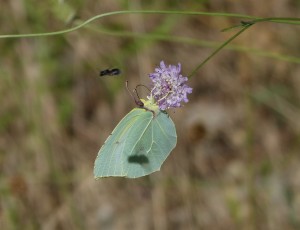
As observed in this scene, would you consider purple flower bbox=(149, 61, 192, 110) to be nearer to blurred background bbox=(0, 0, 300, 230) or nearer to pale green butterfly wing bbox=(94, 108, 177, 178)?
pale green butterfly wing bbox=(94, 108, 177, 178)

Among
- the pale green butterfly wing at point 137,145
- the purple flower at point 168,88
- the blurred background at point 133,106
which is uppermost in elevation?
the purple flower at point 168,88

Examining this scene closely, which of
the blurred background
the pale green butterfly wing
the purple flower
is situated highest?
the purple flower

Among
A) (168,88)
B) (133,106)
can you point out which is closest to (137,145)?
(168,88)

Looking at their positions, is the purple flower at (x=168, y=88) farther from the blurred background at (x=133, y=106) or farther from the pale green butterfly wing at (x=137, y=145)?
the blurred background at (x=133, y=106)

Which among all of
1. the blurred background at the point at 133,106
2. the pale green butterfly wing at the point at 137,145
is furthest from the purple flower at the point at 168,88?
the blurred background at the point at 133,106

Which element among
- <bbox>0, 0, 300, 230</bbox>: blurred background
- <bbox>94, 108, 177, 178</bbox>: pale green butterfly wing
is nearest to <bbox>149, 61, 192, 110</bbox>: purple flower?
<bbox>94, 108, 177, 178</bbox>: pale green butterfly wing

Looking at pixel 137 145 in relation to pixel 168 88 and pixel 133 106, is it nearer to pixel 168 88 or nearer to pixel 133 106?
pixel 168 88
